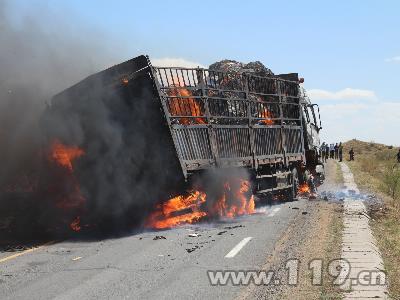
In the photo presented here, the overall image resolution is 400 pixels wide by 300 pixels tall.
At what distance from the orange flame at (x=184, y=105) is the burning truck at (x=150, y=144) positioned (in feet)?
0.07

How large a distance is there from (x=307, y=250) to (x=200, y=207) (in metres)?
3.99

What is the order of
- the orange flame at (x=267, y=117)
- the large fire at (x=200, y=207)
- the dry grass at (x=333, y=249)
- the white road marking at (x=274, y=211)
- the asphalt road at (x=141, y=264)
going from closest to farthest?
the dry grass at (x=333, y=249)
the asphalt road at (x=141, y=264)
the large fire at (x=200, y=207)
the white road marking at (x=274, y=211)
the orange flame at (x=267, y=117)

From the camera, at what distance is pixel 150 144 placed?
34.0 feet

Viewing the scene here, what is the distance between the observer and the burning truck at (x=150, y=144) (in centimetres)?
1021

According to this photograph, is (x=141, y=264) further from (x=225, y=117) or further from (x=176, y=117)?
(x=225, y=117)

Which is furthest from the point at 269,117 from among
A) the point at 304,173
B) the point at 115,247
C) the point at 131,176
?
the point at 115,247

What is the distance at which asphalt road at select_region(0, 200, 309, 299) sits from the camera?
597cm

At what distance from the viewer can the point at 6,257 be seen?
27.1 ft

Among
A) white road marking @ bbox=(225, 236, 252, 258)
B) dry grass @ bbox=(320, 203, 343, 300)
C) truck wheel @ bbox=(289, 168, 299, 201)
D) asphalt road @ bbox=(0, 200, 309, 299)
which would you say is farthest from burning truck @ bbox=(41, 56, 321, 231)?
truck wheel @ bbox=(289, 168, 299, 201)

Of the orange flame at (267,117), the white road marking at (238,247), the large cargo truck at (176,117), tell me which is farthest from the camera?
the orange flame at (267,117)

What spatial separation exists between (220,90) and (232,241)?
4267 millimetres

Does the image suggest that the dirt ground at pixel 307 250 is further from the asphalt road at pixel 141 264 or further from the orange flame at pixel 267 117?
the orange flame at pixel 267 117

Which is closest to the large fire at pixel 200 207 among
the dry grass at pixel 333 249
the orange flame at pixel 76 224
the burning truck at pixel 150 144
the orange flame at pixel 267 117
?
the burning truck at pixel 150 144

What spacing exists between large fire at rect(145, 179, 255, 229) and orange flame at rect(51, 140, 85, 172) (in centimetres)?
221
